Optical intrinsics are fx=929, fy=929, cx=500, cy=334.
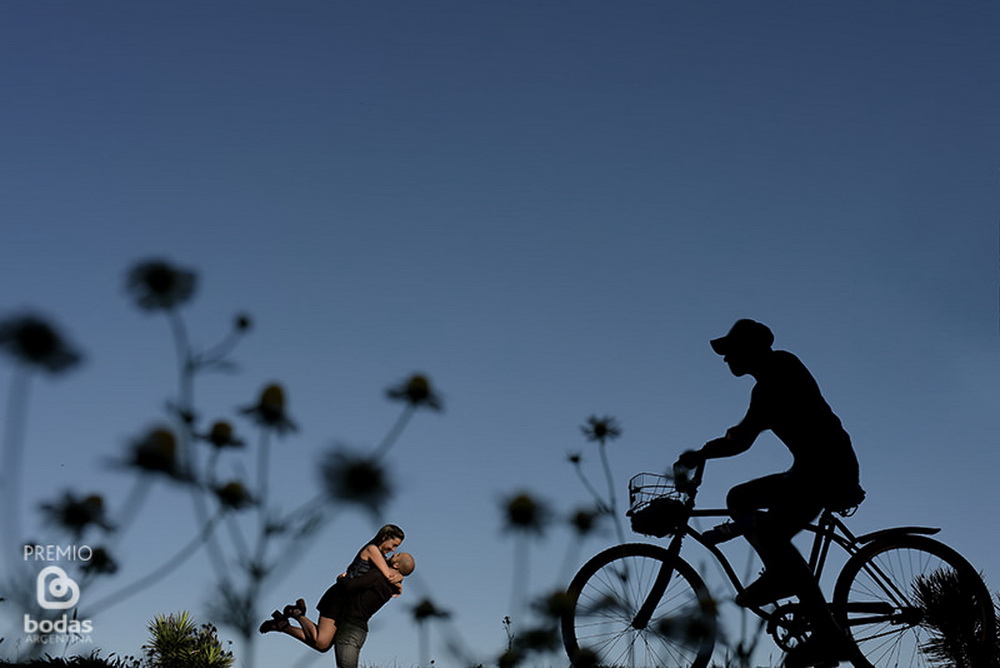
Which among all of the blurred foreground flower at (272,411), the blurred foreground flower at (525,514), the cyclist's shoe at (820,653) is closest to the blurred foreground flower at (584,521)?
the blurred foreground flower at (525,514)

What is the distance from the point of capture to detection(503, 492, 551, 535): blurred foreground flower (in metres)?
3.23

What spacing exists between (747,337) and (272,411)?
2.83m

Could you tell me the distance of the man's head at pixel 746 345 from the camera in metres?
4.93

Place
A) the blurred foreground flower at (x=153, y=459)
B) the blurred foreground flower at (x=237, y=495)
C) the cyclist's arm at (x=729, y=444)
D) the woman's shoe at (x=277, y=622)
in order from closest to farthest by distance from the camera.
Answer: the blurred foreground flower at (x=153, y=459), the blurred foreground flower at (x=237, y=495), the cyclist's arm at (x=729, y=444), the woman's shoe at (x=277, y=622)

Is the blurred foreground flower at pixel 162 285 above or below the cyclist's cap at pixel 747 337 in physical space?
below

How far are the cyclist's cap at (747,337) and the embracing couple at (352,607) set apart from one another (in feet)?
10.9

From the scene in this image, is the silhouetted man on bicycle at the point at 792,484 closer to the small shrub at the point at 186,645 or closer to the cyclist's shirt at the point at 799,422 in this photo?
the cyclist's shirt at the point at 799,422

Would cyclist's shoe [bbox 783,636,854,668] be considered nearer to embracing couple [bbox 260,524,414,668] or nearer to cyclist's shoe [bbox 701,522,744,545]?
cyclist's shoe [bbox 701,522,744,545]

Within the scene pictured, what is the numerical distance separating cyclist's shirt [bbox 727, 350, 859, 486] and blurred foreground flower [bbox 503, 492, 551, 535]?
1990mm

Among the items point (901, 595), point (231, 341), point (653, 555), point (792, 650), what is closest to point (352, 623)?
point (653, 555)

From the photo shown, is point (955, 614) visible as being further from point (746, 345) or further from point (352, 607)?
point (352, 607)

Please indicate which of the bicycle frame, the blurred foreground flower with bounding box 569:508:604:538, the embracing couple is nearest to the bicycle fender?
the bicycle frame

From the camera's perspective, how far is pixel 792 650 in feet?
16.0

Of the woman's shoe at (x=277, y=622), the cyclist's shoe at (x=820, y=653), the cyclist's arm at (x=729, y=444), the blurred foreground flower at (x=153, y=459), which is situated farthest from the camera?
the woman's shoe at (x=277, y=622)
